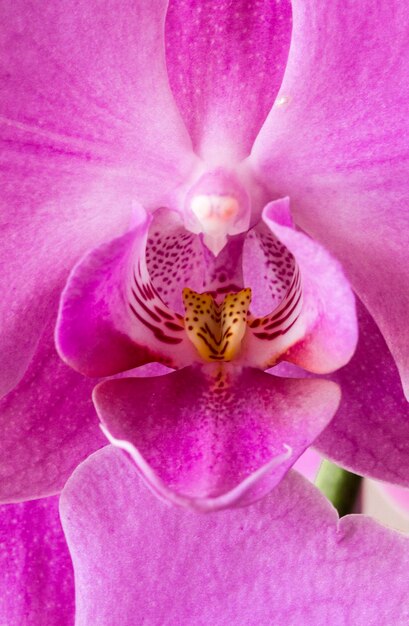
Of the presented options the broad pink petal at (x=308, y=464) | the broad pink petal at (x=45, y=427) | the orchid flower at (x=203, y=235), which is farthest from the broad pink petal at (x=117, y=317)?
the broad pink petal at (x=308, y=464)

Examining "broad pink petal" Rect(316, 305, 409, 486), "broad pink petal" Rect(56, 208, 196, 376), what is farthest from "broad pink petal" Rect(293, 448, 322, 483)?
"broad pink petal" Rect(56, 208, 196, 376)

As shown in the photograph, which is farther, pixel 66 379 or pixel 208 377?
pixel 66 379

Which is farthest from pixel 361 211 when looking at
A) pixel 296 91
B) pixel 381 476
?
pixel 381 476

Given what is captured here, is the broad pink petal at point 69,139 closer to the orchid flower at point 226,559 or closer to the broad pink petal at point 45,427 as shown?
the broad pink petal at point 45,427

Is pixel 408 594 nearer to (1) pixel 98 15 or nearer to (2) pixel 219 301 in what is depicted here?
(2) pixel 219 301

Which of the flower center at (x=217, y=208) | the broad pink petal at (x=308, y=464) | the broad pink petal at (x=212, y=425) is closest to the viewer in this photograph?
the broad pink petal at (x=212, y=425)

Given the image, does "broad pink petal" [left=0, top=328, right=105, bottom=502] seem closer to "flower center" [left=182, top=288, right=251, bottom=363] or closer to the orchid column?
the orchid column

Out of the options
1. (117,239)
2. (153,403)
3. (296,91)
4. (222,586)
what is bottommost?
(222,586)
